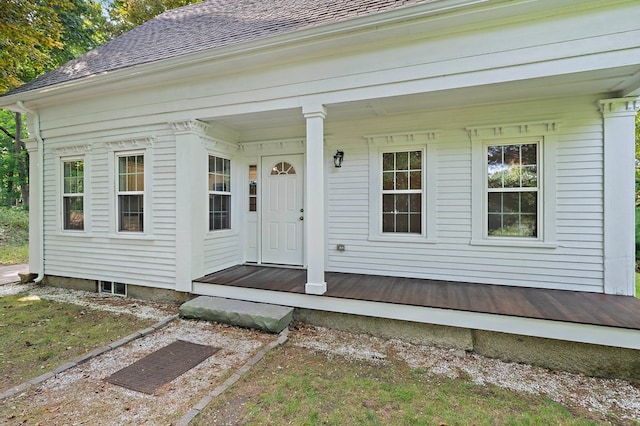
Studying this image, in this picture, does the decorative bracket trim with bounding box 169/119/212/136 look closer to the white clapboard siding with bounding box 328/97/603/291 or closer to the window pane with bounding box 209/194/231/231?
the window pane with bounding box 209/194/231/231

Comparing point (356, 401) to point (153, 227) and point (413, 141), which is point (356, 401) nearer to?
point (413, 141)

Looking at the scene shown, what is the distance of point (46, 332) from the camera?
389cm

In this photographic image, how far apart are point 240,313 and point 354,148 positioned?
320 cm

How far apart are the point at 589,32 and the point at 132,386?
5.61 meters

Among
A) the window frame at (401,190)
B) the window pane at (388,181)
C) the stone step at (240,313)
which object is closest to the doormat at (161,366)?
the stone step at (240,313)

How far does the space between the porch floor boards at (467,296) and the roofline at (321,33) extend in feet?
10.5

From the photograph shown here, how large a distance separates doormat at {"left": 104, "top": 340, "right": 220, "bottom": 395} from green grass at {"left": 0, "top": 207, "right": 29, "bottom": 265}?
835 centimetres

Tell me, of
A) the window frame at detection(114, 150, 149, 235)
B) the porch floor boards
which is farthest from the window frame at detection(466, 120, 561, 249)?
the window frame at detection(114, 150, 149, 235)

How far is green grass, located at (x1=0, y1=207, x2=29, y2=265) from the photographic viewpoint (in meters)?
8.81

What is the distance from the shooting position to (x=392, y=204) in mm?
5078

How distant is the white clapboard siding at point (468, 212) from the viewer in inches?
161

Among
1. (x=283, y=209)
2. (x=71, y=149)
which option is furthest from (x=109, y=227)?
(x=283, y=209)

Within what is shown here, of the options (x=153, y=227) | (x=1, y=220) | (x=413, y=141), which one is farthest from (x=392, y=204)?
(x=1, y=220)

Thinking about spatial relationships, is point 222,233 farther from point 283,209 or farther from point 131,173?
point 131,173
